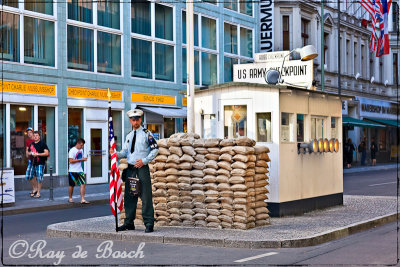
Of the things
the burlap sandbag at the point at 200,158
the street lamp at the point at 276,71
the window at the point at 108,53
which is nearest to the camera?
the burlap sandbag at the point at 200,158

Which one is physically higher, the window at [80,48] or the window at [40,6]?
the window at [40,6]

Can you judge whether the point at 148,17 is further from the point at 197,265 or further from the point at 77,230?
the point at 197,265

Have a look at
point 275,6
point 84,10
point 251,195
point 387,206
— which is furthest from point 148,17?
point 251,195

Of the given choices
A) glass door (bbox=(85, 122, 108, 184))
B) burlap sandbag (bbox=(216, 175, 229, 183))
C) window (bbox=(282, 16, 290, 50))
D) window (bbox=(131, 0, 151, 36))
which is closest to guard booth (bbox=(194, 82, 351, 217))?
burlap sandbag (bbox=(216, 175, 229, 183))

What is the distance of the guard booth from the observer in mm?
12719

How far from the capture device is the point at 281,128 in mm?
12891

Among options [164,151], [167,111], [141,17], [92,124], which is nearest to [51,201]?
[164,151]

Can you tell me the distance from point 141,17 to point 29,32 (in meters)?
6.40

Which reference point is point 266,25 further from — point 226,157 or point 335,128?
point 226,157

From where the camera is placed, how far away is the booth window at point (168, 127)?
2892 cm

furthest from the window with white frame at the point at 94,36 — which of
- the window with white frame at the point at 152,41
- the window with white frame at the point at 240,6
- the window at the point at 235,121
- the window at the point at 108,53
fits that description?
the window at the point at 235,121

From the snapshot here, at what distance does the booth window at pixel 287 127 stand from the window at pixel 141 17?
1556cm

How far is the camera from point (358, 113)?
47.8 m

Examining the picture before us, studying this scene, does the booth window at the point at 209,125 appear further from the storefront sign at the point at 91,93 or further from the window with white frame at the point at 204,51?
the window with white frame at the point at 204,51
